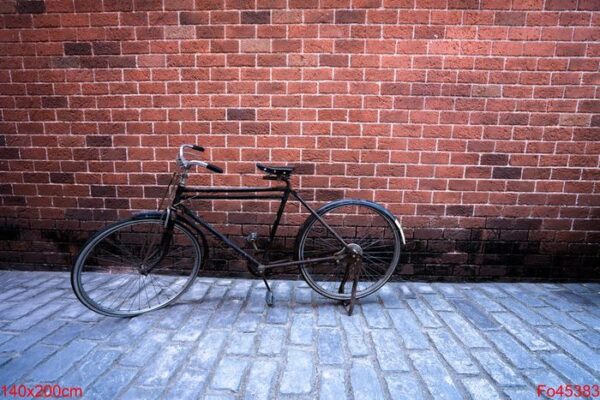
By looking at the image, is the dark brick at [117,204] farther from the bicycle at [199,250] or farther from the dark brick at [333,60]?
the dark brick at [333,60]

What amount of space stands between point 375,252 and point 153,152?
90.6 inches

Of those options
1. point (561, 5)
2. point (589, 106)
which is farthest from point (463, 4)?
point (589, 106)

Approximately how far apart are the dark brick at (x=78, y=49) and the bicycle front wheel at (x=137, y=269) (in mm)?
1668

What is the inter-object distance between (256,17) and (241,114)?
2.77 feet

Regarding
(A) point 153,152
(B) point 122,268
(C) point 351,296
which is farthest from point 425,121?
(B) point 122,268

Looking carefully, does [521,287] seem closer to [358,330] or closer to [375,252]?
[375,252]

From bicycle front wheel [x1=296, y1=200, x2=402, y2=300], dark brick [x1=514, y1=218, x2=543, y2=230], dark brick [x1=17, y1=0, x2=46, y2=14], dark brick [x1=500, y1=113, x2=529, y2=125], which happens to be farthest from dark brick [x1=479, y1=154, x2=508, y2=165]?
dark brick [x1=17, y1=0, x2=46, y2=14]

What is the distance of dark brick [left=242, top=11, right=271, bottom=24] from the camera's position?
9.77 feet

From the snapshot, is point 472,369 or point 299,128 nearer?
point 472,369

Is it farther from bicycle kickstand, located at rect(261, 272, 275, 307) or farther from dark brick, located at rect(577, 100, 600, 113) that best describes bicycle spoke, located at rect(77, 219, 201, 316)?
dark brick, located at rect(577, 100, 600, 113)

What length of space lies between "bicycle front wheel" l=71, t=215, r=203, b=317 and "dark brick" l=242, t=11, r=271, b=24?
188 cm

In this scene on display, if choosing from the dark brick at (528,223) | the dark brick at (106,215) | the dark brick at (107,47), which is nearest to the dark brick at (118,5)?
the dark brick at (107,47)

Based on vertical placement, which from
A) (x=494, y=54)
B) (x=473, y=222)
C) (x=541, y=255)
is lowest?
(x=541, y=255)

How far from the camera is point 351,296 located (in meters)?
2.78
